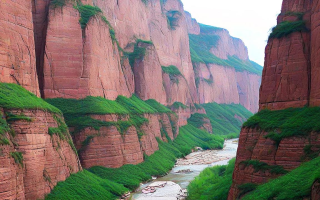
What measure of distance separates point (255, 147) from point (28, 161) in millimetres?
17488

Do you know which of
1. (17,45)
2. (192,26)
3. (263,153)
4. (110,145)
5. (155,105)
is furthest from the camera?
(192,26)

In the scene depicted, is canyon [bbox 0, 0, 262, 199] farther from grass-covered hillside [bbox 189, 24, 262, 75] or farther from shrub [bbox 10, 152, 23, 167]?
grass-covered hillside [bbox 189, 24, 262, 75]

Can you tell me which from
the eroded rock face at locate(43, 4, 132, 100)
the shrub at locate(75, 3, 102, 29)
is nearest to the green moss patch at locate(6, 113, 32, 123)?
the eroded rock face at locate(43, 4, 132, 100)

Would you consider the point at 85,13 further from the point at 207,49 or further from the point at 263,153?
the point at 207,49

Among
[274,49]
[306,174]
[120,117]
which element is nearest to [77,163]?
[120,117]

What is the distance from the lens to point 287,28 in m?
27.8

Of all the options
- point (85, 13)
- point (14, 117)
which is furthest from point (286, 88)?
point (85, 13)

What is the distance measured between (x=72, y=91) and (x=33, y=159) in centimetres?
1845

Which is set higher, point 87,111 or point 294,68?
point 294,68

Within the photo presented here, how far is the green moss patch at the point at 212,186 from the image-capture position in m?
31.9

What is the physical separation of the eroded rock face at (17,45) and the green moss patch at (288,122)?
2170 cm

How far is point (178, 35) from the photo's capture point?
118188 millimetres

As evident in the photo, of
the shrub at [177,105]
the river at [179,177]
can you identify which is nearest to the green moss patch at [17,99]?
the river at [179,177]

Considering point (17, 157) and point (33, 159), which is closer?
point (17, 157)
